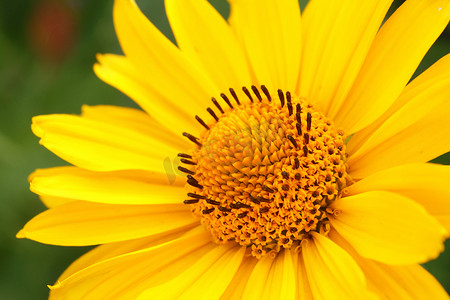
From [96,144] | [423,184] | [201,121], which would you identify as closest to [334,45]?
[201,121]

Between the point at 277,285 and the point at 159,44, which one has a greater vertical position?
the point at 159,44

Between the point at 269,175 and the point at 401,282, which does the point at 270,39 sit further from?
the point at 401,282

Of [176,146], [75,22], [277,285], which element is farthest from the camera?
[75,22]

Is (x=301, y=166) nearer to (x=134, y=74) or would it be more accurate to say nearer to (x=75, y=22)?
(x=134, y=74)

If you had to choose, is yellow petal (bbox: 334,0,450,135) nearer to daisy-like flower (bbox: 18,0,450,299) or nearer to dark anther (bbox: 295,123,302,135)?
daisy-like flower (bbox: 18,0,450,299)

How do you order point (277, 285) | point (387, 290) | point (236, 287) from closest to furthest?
point (387, 290)
point (277, 285)
point (236, 287)

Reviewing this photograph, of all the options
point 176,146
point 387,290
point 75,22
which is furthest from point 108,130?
→ point 75,22

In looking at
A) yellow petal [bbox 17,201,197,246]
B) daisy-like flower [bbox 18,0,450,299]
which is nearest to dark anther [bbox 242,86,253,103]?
daisy-like flower [bbox 18,0,450,299]
